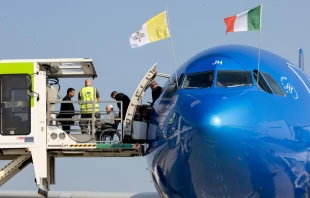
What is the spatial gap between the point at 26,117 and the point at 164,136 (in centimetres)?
579

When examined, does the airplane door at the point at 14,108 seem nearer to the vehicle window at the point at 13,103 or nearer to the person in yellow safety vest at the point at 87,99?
the vehicle window at the point at 13,103

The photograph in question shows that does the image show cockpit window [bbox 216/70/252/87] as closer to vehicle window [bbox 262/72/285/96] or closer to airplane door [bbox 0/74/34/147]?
vehicle window [bbox 262/72/285/96]

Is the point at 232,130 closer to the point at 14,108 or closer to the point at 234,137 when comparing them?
the point at 234,137

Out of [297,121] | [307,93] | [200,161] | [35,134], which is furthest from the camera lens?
[35,134]

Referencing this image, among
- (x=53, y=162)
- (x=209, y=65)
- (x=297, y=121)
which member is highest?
(x=209, y=65)

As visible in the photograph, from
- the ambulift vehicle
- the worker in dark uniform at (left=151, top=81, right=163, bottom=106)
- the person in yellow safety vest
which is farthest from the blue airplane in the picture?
the person in yellow safety vest

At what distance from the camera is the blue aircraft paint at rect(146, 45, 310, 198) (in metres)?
15.5

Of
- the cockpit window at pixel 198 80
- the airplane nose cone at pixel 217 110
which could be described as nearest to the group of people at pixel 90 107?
the cockpit window at pixel 198 80

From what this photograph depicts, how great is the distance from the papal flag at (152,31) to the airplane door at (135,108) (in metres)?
1.72

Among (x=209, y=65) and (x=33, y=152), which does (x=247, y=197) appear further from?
(x=33, y=152)

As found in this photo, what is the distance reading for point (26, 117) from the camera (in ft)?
71.4

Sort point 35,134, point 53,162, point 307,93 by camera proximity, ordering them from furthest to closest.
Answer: point 53,162 < point 35,134 < point 307,93

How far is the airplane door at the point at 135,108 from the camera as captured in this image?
2036 centimetres

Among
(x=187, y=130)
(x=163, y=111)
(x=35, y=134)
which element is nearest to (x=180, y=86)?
(x=163, y=111)
